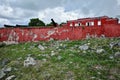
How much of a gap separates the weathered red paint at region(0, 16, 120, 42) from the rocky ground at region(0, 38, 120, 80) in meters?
2.86

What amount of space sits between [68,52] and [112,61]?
85.8 inches

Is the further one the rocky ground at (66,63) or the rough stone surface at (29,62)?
the rough stone surface at (29,62)

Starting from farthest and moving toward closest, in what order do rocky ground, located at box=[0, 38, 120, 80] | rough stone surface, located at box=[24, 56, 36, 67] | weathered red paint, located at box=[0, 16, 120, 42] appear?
1. weathered red paint, located at box=[0, 16, 120, 42]
2. rough stone surface, located at box=[24, 56, 36, 67]
3. rocky ground, located at box=[0, 38, 120, 80]

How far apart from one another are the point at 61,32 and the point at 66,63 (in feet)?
19.7

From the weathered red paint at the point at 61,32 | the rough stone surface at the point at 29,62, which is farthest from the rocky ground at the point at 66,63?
the weathered red paint at the point at 61,32

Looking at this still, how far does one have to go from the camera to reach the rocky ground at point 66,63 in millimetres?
8594

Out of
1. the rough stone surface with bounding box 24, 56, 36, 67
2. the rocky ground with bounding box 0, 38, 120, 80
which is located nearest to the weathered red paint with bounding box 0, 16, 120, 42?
the rocky ground with bounding box 0, 38, 120, 80

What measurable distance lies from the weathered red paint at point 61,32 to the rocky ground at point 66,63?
2856 millimetres

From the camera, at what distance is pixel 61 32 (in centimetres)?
1528

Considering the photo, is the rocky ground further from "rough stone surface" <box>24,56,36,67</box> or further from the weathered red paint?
the weathered red paint

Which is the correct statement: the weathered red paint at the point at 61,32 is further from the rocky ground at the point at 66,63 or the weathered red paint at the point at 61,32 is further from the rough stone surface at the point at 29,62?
the rough stone surface at the point at 29,62

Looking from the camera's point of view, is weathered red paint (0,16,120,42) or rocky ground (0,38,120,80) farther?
weathered red paint (0,16,120,42)

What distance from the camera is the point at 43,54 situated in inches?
425

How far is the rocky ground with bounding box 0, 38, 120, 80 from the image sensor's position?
8594 mm
